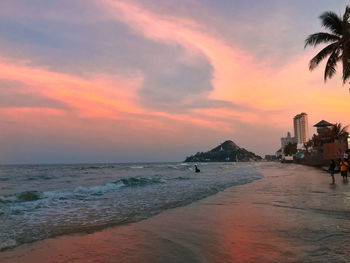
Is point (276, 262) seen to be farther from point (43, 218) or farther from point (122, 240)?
point (43, 218)

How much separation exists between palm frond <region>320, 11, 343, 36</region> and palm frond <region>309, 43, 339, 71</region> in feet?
3.12

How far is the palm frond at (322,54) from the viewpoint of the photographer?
20.0 meters

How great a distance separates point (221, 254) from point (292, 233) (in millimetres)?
1790

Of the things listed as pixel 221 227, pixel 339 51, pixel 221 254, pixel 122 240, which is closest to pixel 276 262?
pixel 221 254

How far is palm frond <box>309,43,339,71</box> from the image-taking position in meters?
20.0

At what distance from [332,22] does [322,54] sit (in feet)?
6.94

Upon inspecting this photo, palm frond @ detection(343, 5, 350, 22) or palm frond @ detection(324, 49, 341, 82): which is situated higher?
palm frond @ detection(343, 5, 350, 22)

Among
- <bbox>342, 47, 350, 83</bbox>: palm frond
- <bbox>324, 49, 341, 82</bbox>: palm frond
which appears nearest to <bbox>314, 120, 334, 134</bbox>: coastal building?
<bbox>324, 49, 341, 82</bbox>: palm frond

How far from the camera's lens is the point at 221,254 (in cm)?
446

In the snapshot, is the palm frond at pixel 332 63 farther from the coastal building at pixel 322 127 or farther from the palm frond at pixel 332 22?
the coastal building at pixel 322 127

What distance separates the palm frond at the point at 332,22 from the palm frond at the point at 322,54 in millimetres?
950

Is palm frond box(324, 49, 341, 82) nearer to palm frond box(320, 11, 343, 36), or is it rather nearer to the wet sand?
palm frond box(320, 11, 343, 36)

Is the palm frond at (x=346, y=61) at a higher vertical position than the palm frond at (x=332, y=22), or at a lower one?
lower

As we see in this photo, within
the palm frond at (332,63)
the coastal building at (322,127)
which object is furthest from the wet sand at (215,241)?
the coastal building at (322,127)
